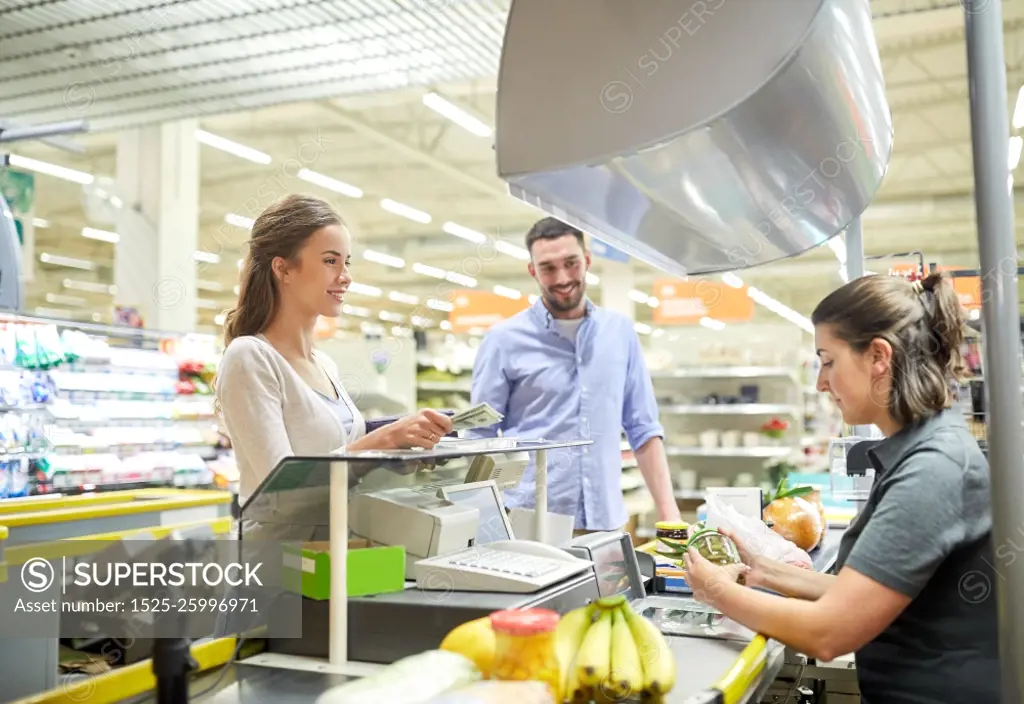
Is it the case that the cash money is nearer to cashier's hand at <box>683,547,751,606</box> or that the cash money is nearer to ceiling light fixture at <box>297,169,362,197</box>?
cashier's hand at <box>683,547,751,606</box>

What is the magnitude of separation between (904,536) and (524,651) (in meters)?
0.68

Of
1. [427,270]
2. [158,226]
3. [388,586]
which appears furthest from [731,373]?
[427,270]

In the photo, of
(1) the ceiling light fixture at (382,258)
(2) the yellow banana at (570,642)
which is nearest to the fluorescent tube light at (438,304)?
(1) the ceiling light fixture at (382,258)

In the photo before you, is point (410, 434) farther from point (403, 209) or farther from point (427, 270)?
point (427, 270)

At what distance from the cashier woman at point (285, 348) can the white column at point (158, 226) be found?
6121 mm

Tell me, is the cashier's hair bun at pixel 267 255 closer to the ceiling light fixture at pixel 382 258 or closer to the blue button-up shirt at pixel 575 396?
the blue button-up shirt at pixel 575 396

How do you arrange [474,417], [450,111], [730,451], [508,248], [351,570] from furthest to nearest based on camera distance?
[508,248] → [730,451] → [450,111] → [474,417] → [351,570]

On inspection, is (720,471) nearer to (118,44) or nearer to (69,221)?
(118,44)

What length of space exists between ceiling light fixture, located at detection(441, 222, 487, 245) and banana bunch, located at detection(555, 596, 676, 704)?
1419 cm

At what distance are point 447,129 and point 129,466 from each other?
6909 millimetres

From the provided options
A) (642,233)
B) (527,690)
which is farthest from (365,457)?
(642,233)

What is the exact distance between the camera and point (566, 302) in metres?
3.08

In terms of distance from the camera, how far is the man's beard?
121 inches

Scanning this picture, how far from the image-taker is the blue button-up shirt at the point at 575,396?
9.89 ft
